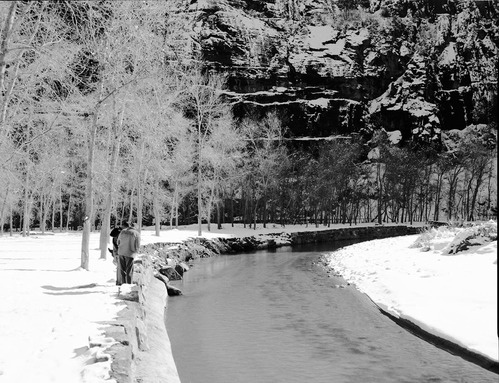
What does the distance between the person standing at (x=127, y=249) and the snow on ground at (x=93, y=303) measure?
2.10 feet

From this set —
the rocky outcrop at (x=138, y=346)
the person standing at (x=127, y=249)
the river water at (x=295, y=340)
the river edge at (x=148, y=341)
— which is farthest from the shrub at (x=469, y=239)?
the person standing at (x=127, y=249)

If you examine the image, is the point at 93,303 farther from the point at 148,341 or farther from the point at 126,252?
the point at 126,252

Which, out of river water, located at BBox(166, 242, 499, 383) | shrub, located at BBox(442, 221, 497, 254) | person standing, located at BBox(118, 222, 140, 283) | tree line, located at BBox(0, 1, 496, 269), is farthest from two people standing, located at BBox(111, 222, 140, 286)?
shrub, located at BBox(442, 221, 497, 254)

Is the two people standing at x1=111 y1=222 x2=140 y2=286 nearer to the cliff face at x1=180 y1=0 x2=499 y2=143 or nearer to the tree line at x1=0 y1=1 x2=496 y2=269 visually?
the tree line at x1=0 y1=1 x2=496 y2=269

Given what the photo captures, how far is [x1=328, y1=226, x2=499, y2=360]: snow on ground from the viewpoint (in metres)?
11.1

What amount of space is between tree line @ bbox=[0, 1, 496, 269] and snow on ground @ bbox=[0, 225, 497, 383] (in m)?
1.69

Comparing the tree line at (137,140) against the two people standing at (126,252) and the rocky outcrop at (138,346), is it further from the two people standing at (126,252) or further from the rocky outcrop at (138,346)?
the rocky outcrop at (138,346)

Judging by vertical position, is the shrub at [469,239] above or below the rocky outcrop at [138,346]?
above

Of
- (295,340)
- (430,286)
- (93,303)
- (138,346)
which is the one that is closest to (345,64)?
(430,286)

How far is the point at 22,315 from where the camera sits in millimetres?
9547

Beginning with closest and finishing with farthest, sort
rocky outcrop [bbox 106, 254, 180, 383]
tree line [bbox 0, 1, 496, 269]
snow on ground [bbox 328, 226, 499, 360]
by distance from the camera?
rocky outcrop [bbox 106, 254, 180, 383]
snow on ground [bbox 328, 226, 499, 360]
tree line [bbox 0, 1, 496, 269]

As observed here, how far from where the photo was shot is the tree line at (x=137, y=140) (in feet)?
43.1

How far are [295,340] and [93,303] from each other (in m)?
5.24

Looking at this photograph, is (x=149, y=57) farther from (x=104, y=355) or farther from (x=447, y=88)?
(x=447, y=88)
